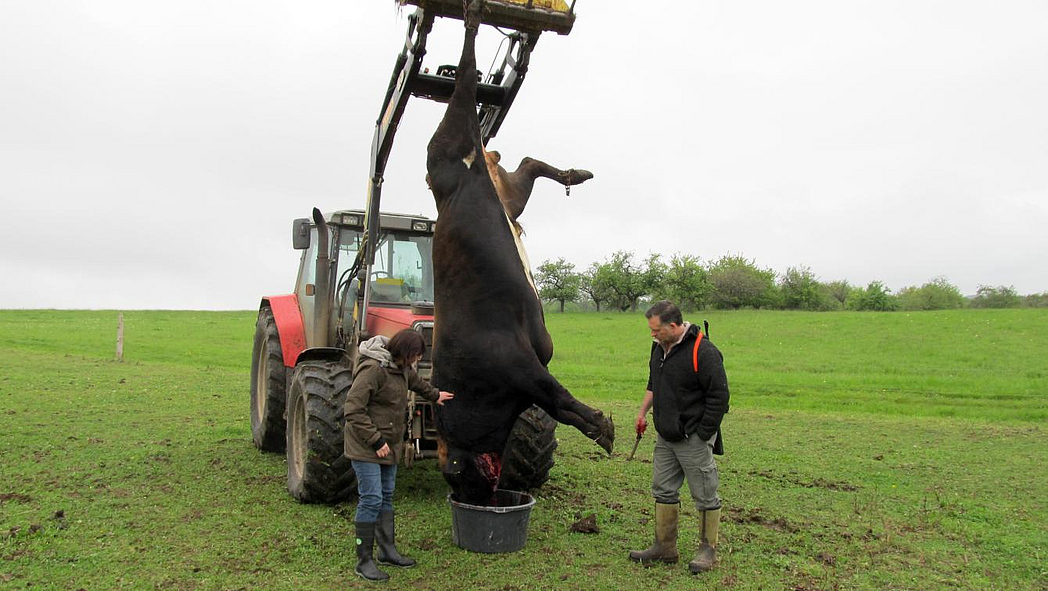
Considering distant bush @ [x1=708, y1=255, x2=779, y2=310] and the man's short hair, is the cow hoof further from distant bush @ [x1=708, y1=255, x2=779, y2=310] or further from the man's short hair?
distant bush @ [x1=708, y1=255, x2=779, y2=310]

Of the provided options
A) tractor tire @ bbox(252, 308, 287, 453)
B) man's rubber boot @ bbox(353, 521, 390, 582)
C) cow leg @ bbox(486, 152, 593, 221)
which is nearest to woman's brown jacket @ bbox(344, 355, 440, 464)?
man's rubber boot @ bbox(353, 521, 390, 582)

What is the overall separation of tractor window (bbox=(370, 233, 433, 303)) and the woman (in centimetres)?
207

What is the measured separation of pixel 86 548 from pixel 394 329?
8.48ft

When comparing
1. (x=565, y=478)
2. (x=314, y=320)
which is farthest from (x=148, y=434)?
(x=565, y=478)

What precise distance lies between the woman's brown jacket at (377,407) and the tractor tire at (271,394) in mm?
3159

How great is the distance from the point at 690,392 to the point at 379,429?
200cm

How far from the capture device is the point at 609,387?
16656 mm

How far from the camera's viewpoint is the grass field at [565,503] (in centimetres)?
460

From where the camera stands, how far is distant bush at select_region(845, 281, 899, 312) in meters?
56.8

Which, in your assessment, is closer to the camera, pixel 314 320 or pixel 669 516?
pixel 669 516

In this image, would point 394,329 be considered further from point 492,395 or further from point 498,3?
point 498,3

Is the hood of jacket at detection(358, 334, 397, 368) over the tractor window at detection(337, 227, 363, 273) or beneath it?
beneath

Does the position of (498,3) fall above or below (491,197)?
above

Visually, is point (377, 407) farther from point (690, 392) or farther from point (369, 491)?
point (690, 392)
